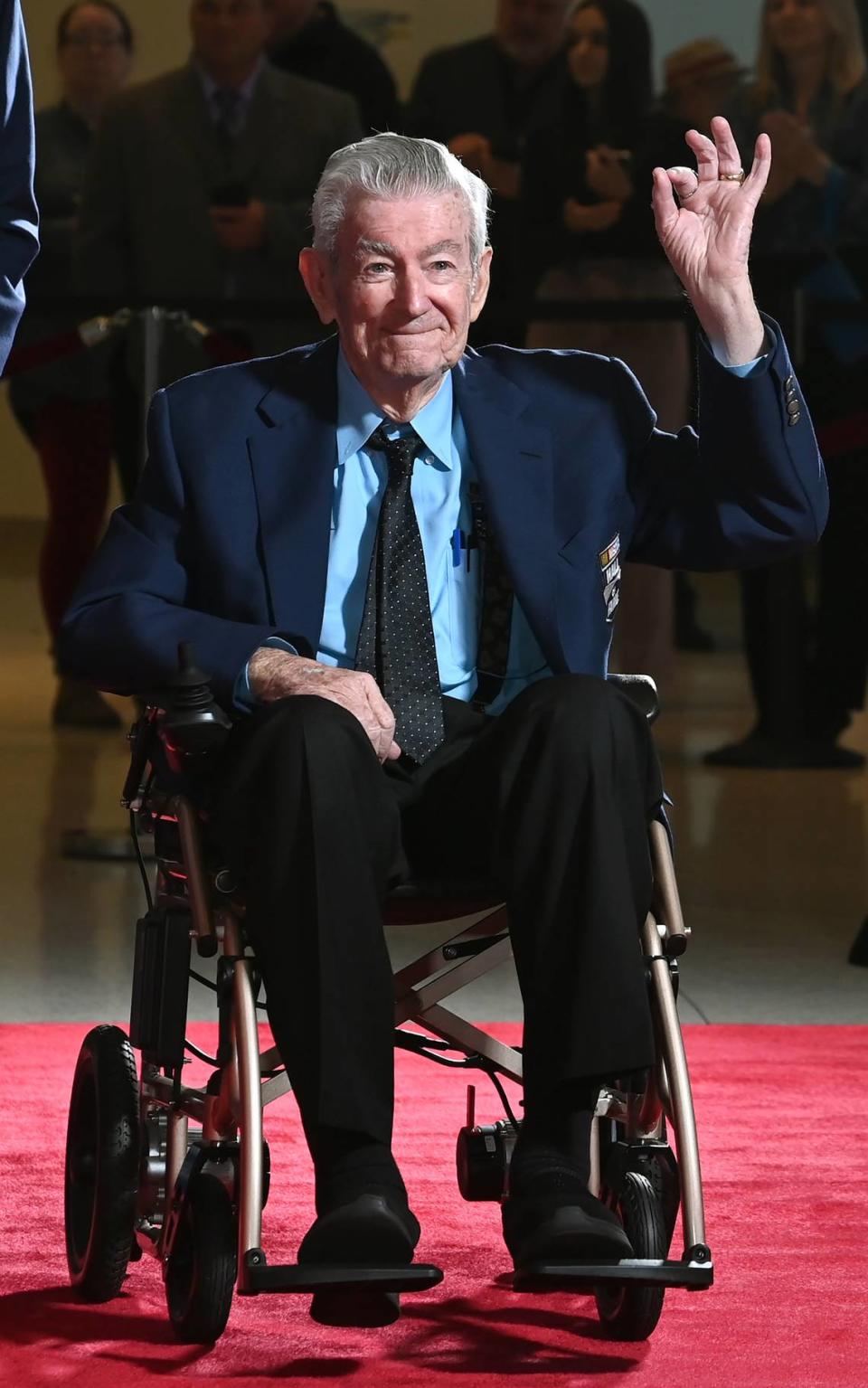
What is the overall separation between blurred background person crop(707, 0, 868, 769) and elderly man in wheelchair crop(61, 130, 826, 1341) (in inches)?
170

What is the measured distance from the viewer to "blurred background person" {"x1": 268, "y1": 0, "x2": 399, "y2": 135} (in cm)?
685

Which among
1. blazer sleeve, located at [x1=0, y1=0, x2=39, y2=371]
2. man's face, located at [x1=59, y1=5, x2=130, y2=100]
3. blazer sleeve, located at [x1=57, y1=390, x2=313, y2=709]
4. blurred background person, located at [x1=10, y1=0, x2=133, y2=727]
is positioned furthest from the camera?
man's face, located at [x1=59, y1=5, x2=130, y2=100]

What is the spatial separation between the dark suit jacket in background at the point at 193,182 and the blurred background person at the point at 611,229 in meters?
0.62

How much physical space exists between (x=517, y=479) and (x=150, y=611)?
0.38 metres

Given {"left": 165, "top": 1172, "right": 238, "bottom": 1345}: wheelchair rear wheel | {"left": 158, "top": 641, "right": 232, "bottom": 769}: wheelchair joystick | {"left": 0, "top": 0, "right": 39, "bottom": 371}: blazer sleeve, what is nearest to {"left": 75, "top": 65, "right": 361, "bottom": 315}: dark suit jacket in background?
{"left": 0, "top": 0, "right": 39, "bottom": 371}: blazer sleeve

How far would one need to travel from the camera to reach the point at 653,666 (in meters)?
6.92

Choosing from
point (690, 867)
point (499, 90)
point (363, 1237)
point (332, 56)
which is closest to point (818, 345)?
point (499, 90)

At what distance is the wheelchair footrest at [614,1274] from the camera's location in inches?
73.0

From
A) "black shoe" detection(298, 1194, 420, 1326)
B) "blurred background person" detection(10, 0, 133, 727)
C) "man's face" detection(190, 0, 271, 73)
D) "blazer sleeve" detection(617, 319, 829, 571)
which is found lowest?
"black shoe" detection(298, 1194, 420, 1326)

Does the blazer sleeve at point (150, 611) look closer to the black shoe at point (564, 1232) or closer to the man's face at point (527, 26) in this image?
the black shoe at point (564, 1232)

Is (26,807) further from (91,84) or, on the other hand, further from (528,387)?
(528,387)

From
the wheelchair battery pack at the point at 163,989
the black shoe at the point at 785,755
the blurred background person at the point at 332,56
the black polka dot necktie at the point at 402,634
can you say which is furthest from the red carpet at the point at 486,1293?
the blurred background person at the point at 332,56

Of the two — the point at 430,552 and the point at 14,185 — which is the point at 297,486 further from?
the point at 14,185

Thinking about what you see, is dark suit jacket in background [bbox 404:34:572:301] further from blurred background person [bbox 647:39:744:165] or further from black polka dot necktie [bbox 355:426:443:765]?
black polka dot necktie [bbox 355:426:443:765]
